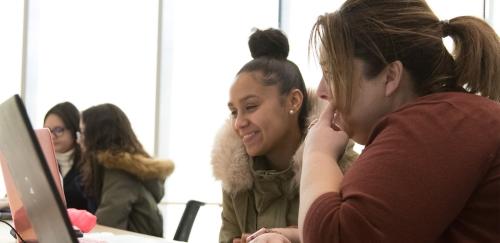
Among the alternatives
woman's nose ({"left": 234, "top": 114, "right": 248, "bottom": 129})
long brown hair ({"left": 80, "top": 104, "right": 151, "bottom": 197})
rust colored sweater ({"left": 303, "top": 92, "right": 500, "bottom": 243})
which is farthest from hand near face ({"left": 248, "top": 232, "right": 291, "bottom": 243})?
long brown hair ({"left": 80, "top": 104, "right": 151, "bottom": 197})


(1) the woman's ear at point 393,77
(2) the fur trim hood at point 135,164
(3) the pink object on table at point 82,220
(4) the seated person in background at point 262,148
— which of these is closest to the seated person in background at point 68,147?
(2) the fur trim hood at point 135,164

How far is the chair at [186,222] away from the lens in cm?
254

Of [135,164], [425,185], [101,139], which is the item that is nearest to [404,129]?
[425,185]

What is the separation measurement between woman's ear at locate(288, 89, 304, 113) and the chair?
83cm

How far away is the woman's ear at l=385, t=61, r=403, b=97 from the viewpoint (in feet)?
3.63

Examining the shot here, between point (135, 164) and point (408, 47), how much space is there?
2.22 m

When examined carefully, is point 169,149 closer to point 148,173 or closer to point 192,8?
point 192,8

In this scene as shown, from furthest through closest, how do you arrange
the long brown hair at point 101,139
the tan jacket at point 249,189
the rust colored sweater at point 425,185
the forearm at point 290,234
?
the long brown hair at point 101,139 → the tan jacket at point 249,189 → the forearm at point 290,234 → the rust colored sweater at point 425,185

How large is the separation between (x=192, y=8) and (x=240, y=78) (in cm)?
313

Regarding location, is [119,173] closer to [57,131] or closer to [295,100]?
[57,131]

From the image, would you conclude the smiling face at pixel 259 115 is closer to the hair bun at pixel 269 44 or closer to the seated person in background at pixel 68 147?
the hair bun at pixel 269 44

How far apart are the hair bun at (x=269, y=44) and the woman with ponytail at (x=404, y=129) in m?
0.80

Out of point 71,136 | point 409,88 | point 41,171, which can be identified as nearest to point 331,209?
point 409,88

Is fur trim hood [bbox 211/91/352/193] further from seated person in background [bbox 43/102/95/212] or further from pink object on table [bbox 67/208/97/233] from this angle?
seated person in background [bbox 43/102/95/212]
